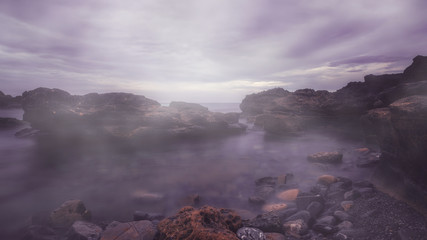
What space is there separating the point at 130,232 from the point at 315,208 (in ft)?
21.8

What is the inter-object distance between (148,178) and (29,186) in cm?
789

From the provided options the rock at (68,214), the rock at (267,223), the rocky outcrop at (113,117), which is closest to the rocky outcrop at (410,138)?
the rock at (267,223)

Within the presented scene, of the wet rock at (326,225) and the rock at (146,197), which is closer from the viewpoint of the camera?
the wet rock at (326,225)

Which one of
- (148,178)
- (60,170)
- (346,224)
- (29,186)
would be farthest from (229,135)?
(346,224)

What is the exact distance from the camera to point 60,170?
16.7 m

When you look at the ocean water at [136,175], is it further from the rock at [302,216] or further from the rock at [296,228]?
the rock at [296,228]

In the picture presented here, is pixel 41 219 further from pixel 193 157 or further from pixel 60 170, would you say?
pixel 193 157

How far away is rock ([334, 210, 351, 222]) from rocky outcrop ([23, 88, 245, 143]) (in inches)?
885

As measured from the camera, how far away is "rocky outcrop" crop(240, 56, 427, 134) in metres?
25.3

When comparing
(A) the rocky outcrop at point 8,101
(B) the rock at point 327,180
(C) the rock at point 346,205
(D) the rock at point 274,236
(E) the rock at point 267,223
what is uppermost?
(A) the rocky outcrop at point 8,101

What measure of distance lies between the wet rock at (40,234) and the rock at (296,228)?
7.95 meters

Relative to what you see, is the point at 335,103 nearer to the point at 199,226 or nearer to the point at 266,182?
the point at 266,182

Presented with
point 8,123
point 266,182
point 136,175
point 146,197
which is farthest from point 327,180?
point 8,123

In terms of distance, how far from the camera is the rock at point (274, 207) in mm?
8562
